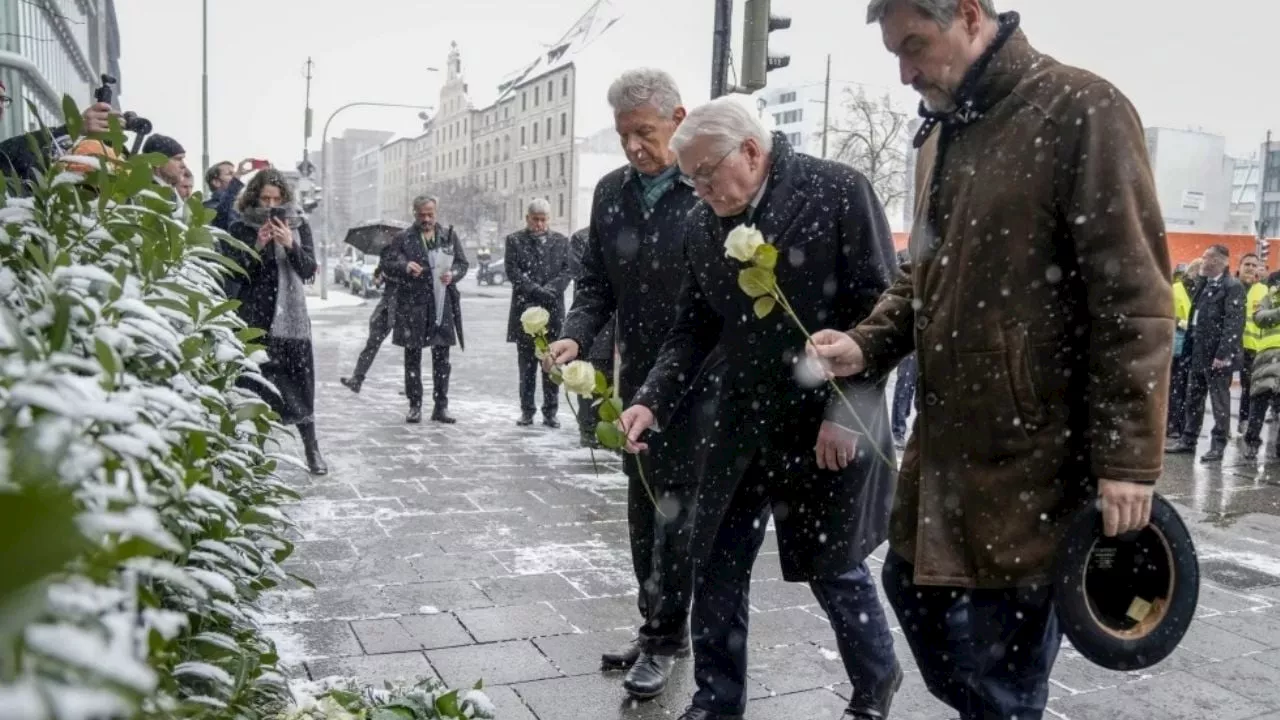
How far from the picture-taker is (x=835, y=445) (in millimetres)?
3090

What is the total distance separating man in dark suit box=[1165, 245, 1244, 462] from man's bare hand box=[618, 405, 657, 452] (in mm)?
7685

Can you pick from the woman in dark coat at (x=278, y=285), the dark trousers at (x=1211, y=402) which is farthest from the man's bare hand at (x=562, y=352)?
the dark trousers at (x=1211, y=402)

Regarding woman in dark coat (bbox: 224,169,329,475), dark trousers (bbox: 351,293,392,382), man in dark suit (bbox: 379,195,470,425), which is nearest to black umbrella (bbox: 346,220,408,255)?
dark trousers (bbox: 351,293,392,382)

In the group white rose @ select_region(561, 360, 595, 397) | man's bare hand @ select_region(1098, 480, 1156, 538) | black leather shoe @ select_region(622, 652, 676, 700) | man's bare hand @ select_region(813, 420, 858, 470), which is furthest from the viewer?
black leather shoe @ select_region(622, 652, 676, 700)

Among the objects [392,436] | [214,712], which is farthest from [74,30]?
[214,712]

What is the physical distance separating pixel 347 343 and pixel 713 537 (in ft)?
54.0

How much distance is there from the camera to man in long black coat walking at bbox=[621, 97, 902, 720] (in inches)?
125

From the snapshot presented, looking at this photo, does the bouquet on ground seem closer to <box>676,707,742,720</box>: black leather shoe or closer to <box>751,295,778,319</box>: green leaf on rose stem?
<box>751,295,778,319</box>: green leaf on rose stem

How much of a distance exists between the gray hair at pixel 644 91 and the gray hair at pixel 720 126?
1.94 feet

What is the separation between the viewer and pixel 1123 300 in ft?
7.22

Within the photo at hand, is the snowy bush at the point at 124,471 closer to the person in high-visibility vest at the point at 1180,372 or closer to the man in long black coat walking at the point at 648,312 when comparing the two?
the man in long black coat walking at the point at 648,312

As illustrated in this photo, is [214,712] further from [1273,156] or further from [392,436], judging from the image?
[1273,156]

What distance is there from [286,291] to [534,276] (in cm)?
343

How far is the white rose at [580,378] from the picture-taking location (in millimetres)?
3229
